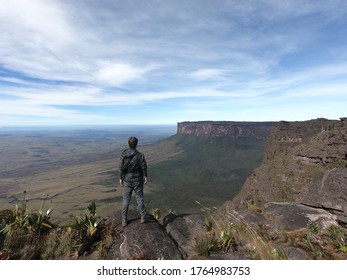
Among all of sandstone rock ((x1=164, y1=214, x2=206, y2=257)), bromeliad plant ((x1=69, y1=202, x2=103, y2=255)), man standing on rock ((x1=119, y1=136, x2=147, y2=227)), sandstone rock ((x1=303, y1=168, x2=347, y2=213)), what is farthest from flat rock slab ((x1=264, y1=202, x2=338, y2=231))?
bromeliad plant ((x1=69, y1=202, x2=103, y2=255))

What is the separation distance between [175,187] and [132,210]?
18479 centimetres

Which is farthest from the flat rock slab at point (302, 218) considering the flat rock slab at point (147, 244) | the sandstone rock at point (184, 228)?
the flat rock slab at point (147, 244)

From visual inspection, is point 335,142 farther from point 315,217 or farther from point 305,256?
point 305,256

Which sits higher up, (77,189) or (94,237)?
(94,237)

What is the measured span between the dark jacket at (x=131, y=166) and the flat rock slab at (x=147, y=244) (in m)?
1.85

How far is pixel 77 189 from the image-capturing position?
188625 millimetres

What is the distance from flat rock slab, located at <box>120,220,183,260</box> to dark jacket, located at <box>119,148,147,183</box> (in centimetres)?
185

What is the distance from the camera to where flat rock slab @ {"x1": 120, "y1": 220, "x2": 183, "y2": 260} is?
7.02 metres

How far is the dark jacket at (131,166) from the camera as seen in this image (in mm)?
9031

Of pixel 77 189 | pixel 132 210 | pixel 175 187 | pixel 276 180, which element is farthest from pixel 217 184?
pixel 132 210

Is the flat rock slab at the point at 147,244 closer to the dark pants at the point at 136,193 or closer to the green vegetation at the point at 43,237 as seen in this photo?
the dark pants at the point at 136,193

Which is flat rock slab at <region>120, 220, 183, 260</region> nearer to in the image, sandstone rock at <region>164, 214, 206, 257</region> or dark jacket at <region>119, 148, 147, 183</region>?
sandstone rock at <region>164, 214, 206, 257</region>

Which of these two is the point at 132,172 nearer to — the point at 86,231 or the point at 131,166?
the point at 131,166
